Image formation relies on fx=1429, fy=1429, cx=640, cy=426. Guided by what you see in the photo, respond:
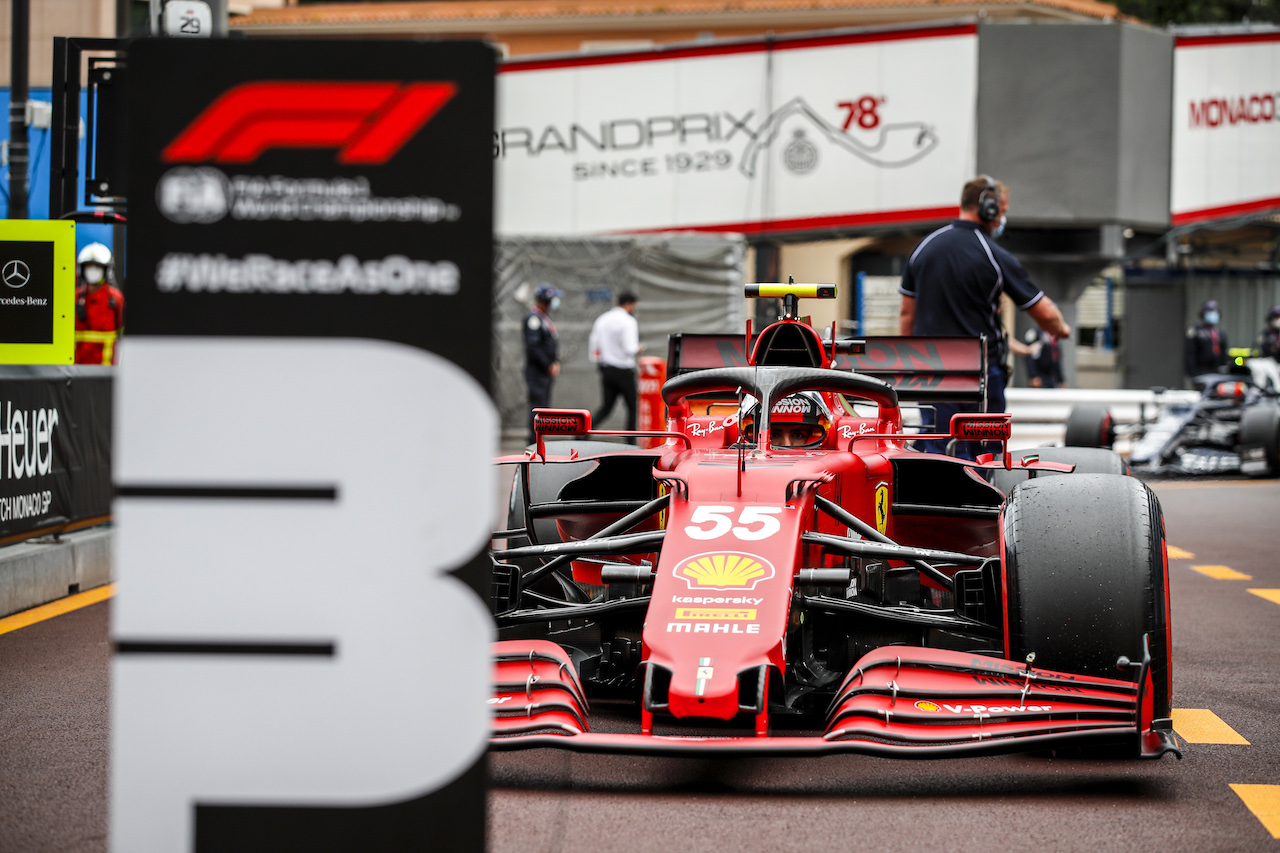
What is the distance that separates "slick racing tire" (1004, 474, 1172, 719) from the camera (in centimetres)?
406

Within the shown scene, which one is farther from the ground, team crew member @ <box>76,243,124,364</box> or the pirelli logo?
team crew member @ <box>76,243,124,364</box>

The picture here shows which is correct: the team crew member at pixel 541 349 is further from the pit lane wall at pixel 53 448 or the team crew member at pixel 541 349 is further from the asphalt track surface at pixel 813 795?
the asphalt track surface at pixel 813 795

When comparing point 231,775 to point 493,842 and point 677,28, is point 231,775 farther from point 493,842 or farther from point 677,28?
point 677,28

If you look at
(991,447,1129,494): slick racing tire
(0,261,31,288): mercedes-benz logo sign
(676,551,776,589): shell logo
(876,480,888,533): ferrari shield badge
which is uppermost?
(0,261,31,288): mercedes-benz logo sign

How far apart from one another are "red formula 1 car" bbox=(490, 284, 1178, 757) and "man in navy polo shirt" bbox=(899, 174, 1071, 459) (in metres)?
1.41

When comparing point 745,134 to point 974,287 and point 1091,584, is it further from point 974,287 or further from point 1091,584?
point 1091,584

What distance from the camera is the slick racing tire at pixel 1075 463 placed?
6.29 metres

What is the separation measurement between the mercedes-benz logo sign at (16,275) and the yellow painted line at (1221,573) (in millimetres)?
6608

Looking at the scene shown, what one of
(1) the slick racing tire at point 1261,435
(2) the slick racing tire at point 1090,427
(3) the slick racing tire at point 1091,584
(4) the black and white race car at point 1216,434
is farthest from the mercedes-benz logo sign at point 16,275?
(1) the slick racing tire at point 1261,435

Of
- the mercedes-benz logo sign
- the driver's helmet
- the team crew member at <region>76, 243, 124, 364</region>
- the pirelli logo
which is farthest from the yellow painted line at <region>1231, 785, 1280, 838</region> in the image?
the team crew member at <region>76, 243, 124, 364</region>

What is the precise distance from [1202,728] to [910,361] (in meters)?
2.53

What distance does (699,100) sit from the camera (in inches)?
714

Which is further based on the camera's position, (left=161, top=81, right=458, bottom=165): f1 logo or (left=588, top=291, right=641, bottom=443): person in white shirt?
(left=588, top=291, right=641, bottom=443): person in white shirt

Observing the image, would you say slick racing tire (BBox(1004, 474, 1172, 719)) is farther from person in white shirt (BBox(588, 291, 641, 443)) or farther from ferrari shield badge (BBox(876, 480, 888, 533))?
person in white shirt (BBox(588, 291, 641, 443))
